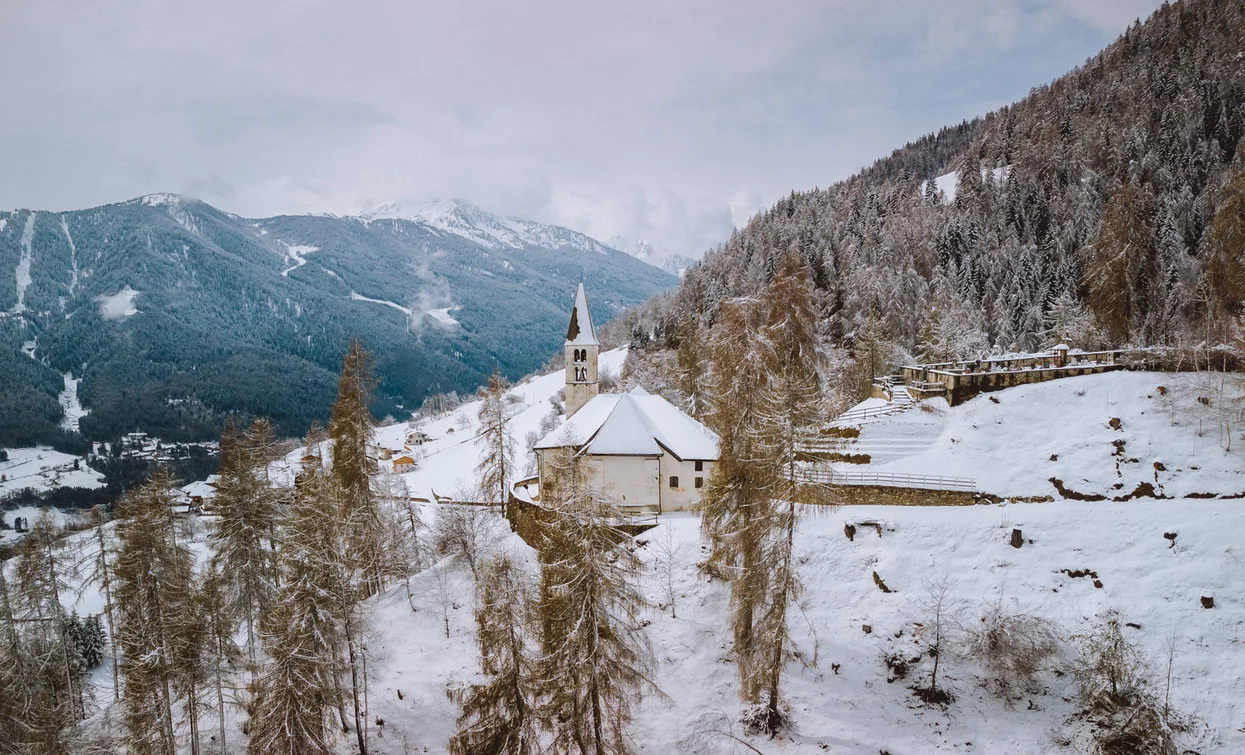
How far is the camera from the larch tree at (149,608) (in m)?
20.3

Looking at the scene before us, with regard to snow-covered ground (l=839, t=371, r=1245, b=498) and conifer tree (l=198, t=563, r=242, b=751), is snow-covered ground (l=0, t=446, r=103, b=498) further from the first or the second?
snow-covered ground (l=839, t=371, r=1245, b=498)

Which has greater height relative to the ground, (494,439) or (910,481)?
(494,439)

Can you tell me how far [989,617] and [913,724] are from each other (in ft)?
15.9

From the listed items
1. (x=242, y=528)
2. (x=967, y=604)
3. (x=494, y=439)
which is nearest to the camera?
(x=967, y=604)

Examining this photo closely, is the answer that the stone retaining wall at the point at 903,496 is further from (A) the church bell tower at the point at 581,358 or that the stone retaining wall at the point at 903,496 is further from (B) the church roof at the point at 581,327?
(B) the church roof at the point at 581,327

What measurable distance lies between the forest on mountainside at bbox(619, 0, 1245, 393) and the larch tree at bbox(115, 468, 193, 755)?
46075 millimetres

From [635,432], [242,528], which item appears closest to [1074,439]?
[635,432]

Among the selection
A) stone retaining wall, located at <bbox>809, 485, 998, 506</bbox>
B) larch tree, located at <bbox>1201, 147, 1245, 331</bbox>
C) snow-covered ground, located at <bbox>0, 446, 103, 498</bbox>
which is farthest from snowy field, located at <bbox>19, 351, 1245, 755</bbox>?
snow-covered ground, located at <bbox>0, 446, 103, 498</bbox>

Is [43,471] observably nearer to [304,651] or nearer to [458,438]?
[458,438]

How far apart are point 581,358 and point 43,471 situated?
166 m

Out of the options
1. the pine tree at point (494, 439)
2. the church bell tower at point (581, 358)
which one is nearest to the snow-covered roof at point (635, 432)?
the pine tree at point (494, 439)

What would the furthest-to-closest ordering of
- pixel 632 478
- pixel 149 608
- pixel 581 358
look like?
1. pixel 581 358
2. pixel 632 478
3. pixel 149 608

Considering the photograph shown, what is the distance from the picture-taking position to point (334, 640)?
19.3 m

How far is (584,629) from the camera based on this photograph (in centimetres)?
1541
